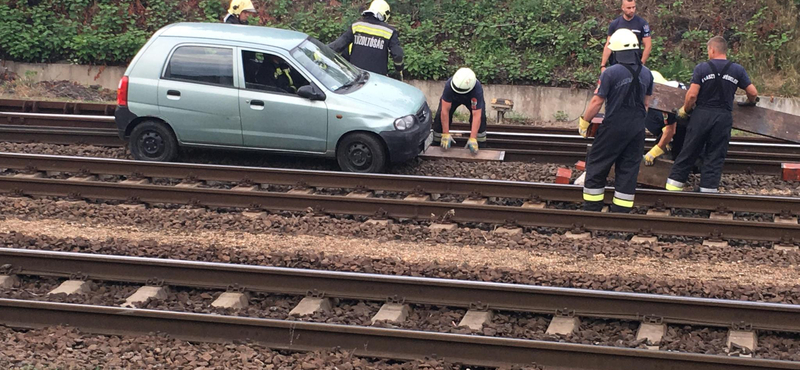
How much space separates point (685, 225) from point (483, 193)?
2220 mm

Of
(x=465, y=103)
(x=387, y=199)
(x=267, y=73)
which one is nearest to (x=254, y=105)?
(x=267, y=73)

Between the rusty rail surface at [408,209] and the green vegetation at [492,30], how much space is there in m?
7.33

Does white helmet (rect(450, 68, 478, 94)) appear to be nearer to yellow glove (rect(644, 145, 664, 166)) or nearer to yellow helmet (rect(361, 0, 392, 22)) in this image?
yellow helmet (rect(361, 0, 392, 22))

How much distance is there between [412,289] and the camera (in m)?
7.14

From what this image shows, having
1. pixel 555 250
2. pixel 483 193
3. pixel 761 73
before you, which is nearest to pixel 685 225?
pixel 555 250

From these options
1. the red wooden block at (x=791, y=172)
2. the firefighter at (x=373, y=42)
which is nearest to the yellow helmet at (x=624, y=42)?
the red wooden block at (x=791, y=172)

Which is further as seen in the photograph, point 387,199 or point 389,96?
point 389,96

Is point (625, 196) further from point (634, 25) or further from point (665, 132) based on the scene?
point (634, 25)

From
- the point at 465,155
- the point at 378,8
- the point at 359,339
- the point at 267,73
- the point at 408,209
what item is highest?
the point at 378,8

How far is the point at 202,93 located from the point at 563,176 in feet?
14.1

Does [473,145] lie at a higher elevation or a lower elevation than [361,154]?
higher

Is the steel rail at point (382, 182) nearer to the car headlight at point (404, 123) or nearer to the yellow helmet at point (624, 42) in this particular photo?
the car headlight at point (404, 123)

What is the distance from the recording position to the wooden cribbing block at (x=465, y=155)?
37.8 ft

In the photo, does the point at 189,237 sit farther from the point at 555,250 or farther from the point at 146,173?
the point at 555,250
